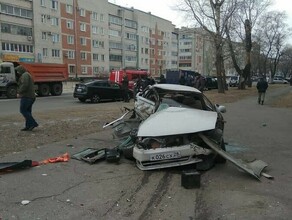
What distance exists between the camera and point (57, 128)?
1095 cm

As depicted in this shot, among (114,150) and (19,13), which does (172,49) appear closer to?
(19,13)

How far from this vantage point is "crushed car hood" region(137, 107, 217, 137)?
20.6 ft

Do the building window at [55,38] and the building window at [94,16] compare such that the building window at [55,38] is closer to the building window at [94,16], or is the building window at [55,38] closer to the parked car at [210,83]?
the building window at [94,16]

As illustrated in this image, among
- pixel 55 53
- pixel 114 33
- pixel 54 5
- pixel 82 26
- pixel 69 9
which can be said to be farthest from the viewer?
pixel 114 33

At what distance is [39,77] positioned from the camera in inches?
1171

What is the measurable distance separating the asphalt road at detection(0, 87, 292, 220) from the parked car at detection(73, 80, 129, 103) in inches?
637

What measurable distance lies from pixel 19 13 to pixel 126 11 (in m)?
34.2

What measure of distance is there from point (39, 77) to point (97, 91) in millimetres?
7767

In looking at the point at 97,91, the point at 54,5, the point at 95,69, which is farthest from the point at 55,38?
the point at 97,91

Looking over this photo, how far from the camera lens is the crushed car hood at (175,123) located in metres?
6.29

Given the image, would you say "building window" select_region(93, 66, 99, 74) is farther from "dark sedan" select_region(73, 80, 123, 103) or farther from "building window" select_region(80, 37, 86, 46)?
"dark sedan" select_region(73, 80, 123, 103)

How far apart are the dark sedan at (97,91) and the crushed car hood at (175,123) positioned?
57.3ft

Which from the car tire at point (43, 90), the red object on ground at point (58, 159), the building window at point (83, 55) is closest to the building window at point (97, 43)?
the building window at point (83, 55)

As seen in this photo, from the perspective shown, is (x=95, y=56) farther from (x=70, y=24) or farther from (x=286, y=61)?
(x=286, y=61)
